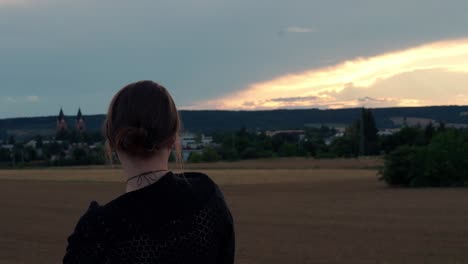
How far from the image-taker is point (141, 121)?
2367mm

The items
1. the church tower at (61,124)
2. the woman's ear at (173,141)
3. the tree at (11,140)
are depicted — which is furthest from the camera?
the church tower at (61,124)

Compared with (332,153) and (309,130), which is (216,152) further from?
(309,130)

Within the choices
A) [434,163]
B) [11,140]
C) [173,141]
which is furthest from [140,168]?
[11,140]

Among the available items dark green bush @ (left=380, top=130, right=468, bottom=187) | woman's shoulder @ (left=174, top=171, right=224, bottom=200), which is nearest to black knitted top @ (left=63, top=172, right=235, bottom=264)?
woman's shoulder @ (left=174, top=171, right=224, bottom=200)

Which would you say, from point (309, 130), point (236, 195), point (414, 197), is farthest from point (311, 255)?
point (309, 130)

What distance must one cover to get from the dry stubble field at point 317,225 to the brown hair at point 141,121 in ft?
25.0

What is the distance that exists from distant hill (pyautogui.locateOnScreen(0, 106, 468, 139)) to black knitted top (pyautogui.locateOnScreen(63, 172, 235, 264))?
13117cm

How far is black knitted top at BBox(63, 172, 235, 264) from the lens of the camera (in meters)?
2.36

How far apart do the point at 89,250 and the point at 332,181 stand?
184 ft

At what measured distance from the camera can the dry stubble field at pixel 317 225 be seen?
57.6 ft

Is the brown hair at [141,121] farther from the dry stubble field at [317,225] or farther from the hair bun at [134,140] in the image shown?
the dry stubble field at [317,225]

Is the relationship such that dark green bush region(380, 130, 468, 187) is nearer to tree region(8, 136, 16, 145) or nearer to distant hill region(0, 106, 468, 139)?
distant hill region(0, 106, 468, 139)

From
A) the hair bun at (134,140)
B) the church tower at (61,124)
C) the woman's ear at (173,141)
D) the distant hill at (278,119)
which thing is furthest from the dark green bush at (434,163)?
the church tower at (61,124)

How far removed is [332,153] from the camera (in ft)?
387
